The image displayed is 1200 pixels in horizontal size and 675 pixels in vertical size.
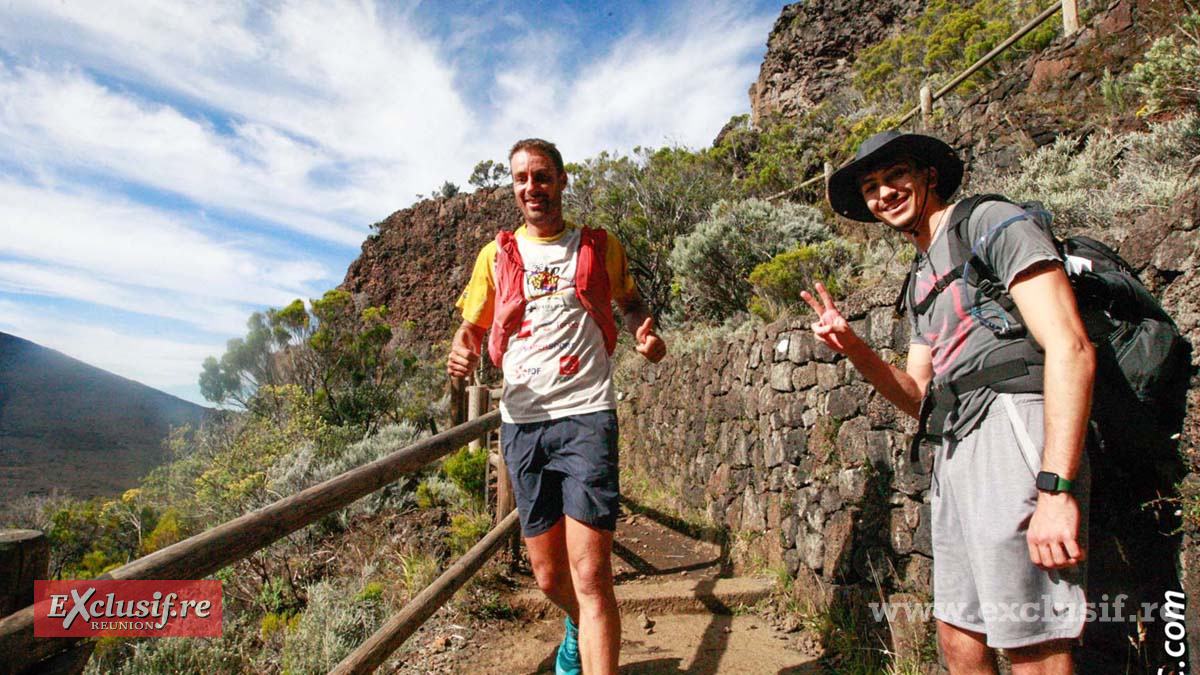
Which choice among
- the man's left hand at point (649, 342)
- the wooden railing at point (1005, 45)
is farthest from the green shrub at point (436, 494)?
the wooden railing at point (1005, 45)

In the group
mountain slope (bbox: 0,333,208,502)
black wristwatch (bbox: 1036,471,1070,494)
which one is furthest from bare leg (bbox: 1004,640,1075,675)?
mountain slope (bbox: 0,333,208,502)

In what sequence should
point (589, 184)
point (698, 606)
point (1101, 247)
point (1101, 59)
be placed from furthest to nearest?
point (589, 184)
point (1101, 59)
point (698, 606)
point (1101, 247)

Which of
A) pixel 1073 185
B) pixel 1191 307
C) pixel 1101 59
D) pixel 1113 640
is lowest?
pixel 1113 640

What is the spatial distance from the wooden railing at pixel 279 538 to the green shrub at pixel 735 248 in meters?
6.18

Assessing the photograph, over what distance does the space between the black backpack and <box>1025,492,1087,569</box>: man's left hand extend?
0.26m

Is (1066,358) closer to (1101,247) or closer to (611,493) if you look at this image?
(1101,247)

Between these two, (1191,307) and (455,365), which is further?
(455,365)

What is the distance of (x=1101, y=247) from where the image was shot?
156 cm

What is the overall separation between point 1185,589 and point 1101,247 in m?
0.89

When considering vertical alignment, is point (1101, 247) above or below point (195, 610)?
above

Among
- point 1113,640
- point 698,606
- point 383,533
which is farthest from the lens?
point 383,533

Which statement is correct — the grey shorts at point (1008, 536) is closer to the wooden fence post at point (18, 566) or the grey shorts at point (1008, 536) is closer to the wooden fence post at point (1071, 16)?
the wooden fence post at point (18, 566)

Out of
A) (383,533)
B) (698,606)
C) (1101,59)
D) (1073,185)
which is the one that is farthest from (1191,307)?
(1101,59)

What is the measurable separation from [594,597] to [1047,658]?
4.27ft
